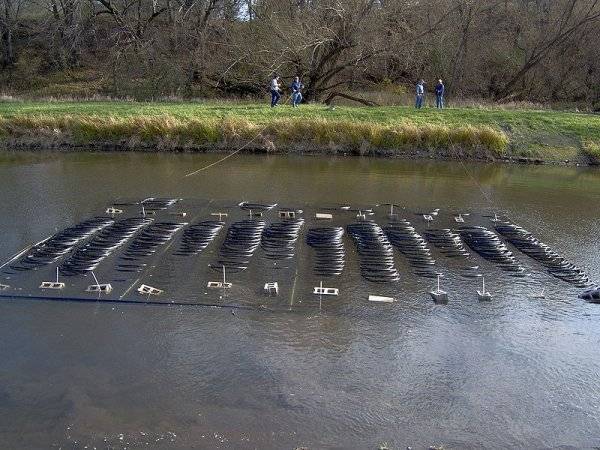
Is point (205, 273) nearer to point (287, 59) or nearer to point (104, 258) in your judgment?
point (104, 258)

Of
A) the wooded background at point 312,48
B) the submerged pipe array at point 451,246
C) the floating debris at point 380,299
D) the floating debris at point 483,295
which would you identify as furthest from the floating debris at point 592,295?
the wooded background at point 312,48

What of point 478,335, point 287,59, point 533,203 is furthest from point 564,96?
point 478,335

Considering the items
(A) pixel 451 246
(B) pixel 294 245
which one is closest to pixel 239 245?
(B) pixel 294 245

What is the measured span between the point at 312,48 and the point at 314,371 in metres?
28.1

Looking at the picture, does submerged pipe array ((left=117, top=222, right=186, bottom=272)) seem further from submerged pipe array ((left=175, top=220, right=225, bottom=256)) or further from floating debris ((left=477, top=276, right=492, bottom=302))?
floating debris ((left=477, top=276, right=492, bottom=302))

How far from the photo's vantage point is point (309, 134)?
2458 cm

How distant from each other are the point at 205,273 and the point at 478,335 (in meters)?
4.66

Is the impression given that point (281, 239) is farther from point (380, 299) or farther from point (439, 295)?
point (439, 295)

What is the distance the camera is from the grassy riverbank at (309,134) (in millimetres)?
24078

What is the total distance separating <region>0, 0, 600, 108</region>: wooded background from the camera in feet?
110

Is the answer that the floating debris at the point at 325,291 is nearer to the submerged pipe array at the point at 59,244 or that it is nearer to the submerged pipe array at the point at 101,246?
the submerged pipe array at the point at 101,246

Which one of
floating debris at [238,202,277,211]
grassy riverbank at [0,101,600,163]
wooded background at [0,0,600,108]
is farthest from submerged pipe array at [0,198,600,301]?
wooded background at [0,0,600,108]

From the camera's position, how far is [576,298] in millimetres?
9953

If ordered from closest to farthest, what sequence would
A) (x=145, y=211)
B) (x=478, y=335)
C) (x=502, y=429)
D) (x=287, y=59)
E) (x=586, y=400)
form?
(x=502, y=429)
(x=586, y=400)
(x=478, y=335)
(x=145, y=211)
(x=287, y=59)
